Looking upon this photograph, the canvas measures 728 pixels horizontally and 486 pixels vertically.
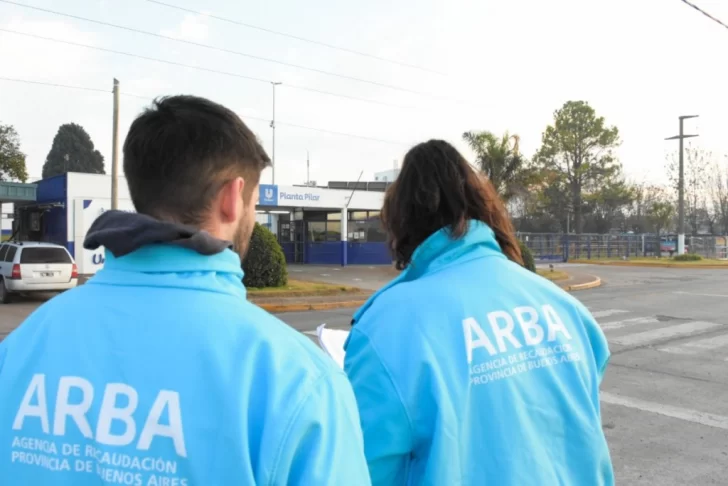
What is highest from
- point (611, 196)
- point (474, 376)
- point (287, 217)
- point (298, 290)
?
point (611, 196)

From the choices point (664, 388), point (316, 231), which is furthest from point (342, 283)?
point (664, 388)

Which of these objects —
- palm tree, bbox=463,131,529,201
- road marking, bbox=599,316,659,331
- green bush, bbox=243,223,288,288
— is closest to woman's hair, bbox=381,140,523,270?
road marking, bbox=599,316,659,331

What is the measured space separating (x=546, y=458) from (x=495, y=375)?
28 centimetres

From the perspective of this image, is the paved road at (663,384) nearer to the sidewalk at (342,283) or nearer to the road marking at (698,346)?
the road marking at (698,346)

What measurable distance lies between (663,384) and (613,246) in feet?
122

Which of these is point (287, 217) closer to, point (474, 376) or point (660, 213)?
point (474, 376)

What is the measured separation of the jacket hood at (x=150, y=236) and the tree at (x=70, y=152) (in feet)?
257

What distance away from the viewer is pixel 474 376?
1671mm

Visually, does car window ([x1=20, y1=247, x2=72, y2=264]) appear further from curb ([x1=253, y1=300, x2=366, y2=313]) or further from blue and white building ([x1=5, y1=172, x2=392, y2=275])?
curb ([x1=253, y1=300, x2=366, y2=313])

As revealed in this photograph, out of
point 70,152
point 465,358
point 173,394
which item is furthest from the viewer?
point 70,152

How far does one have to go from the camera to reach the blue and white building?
22766 mm

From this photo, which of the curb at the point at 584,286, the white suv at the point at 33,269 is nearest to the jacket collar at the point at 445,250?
the white suv at the point at 33,269

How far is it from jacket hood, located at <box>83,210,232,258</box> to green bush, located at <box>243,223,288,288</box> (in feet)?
51.5

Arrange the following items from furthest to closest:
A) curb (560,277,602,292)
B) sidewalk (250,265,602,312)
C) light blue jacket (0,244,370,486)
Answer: curb (560,277,602,292) → sidewalk (250,265,602,312) → light blue jacket (0,244,370,486)
